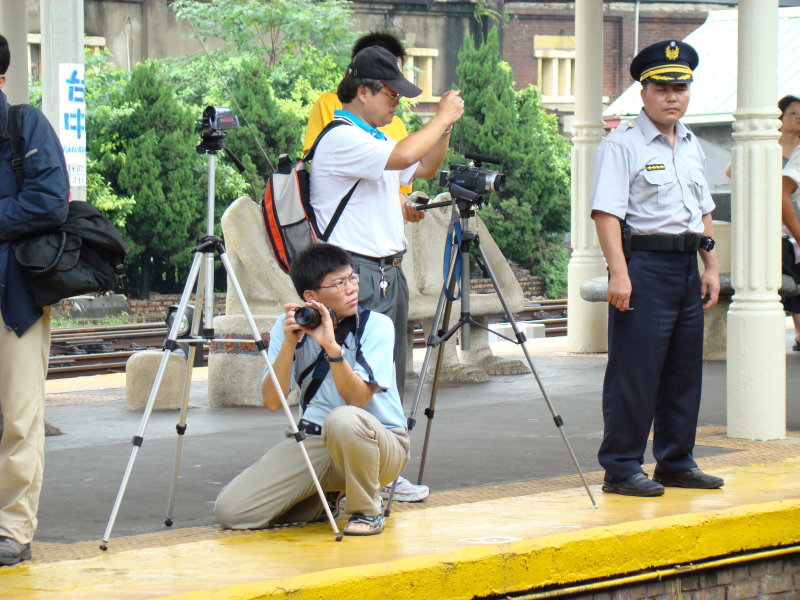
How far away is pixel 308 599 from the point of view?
4.42m

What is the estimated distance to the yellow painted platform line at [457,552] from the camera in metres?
4.49

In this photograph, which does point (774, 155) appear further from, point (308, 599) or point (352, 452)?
point (308, 599)

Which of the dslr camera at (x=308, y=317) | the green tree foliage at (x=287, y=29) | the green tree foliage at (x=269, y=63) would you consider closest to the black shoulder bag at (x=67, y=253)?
the dslr camera at (x=308, y=317)

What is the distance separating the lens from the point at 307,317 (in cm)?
498

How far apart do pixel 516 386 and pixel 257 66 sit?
2115 centimetres

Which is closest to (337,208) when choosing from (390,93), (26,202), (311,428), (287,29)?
(390,93)

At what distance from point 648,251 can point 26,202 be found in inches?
109

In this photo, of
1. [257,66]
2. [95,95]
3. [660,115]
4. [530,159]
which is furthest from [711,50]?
[660,115]

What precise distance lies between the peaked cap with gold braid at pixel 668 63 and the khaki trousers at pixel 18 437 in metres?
2.91

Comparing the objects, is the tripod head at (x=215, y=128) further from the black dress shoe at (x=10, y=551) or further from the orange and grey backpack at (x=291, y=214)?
the black dress shoe at (x=10, y=551)

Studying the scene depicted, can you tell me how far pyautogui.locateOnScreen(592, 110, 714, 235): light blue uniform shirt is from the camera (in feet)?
19.9

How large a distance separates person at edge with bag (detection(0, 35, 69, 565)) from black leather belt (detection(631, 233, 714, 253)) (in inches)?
101

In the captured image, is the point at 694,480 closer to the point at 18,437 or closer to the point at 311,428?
the point at 311,428

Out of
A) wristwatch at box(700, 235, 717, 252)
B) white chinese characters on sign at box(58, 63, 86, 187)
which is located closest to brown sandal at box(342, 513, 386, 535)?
wristwatch at box(700, 235, 717, 252)
